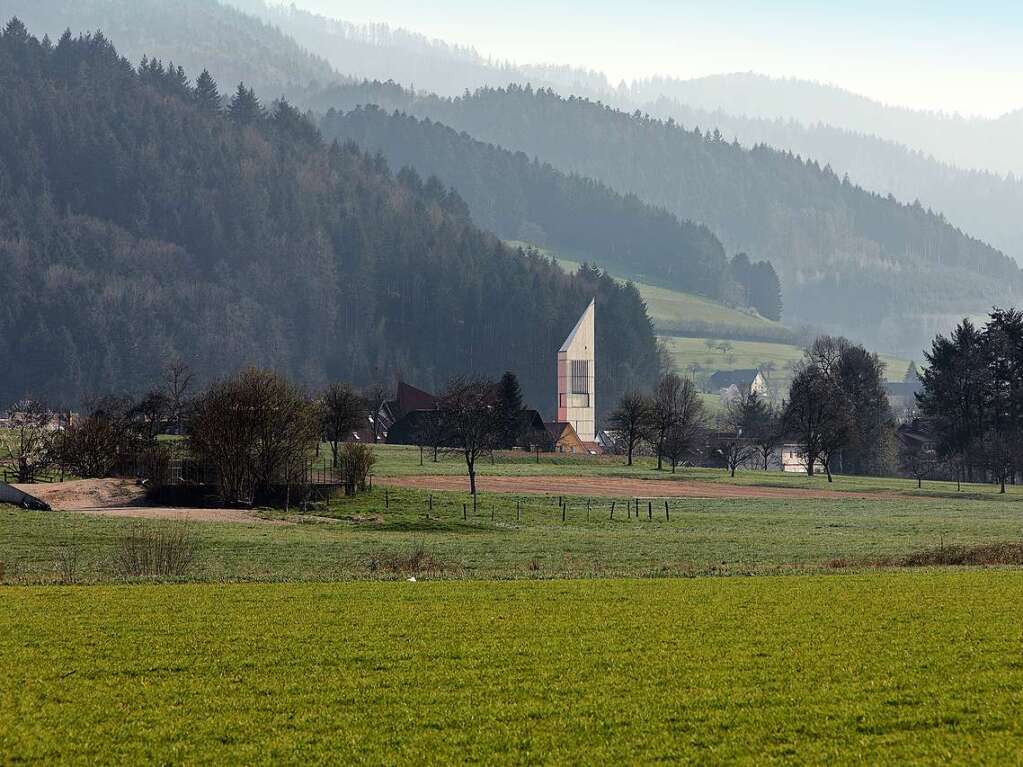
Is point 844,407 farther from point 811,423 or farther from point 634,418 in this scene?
point 634,418

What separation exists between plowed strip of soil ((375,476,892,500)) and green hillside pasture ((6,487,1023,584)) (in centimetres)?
618

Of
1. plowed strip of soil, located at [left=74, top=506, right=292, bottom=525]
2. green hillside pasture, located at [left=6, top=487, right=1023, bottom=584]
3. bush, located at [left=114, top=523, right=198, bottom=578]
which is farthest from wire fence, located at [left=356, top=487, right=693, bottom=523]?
bush, located at [left=114, top=523, right=198, bottom=578]

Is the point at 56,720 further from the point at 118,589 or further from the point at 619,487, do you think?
the point at 619,487

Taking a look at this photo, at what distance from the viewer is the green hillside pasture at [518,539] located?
147 ft

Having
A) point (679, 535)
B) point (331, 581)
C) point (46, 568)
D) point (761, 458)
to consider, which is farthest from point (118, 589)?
point (761, 458)

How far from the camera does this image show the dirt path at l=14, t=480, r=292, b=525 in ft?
227

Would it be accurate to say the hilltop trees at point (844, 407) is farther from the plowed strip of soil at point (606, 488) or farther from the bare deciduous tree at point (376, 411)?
the bare deciduous tree at point (376, 411)

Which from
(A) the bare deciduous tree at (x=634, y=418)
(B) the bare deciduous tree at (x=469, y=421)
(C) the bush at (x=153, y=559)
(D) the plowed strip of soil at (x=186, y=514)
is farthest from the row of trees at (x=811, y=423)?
(C) the bush at (x=153, y=559)

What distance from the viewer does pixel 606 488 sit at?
330ft

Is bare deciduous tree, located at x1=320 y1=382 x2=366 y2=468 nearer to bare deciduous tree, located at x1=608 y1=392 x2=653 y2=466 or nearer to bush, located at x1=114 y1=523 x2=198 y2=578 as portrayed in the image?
bare deciduous tree, located at x1=608 y1=392 x2=653 y2=466

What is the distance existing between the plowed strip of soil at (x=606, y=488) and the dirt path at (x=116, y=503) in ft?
60.3

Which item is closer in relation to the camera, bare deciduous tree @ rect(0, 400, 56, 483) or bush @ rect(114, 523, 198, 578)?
bush @ rect(114, 523, 198, 578)

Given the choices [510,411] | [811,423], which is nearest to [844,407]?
[811,423]

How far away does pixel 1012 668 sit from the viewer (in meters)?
22.8
